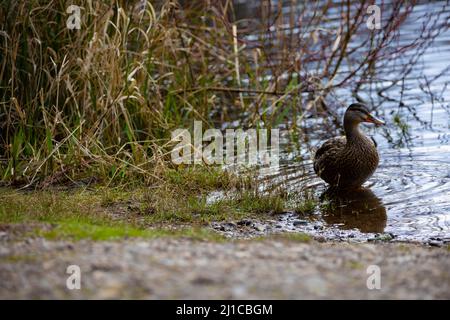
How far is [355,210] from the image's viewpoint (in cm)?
823

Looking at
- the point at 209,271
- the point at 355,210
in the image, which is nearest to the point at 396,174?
the point at 355,210

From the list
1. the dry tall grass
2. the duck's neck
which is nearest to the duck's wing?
the duck's neck

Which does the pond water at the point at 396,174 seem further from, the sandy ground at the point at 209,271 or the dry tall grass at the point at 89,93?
the sandy ground at the point at 209,271

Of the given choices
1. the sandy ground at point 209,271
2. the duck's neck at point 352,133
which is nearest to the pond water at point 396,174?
the duck's neck at point 352,133

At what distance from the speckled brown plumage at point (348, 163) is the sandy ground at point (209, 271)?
3402mm

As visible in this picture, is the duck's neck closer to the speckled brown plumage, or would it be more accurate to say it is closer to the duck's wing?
the speckled brown plumage

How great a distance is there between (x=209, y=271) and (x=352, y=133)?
16.6 ft

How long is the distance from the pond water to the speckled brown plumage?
0.16 m

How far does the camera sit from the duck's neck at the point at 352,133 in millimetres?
9383

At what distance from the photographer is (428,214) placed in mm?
7758

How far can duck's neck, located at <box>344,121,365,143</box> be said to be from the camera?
938 cm

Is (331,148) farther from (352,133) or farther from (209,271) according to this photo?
(209,271)
